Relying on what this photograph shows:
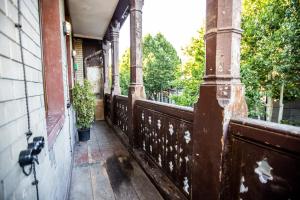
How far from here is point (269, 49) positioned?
5.66 metres

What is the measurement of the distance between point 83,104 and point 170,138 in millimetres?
2838

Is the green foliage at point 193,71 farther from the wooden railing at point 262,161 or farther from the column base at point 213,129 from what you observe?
the wooden railing at point 262,161

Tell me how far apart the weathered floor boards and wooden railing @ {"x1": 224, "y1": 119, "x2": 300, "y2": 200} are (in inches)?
48.9

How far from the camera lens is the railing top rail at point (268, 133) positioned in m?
0.71

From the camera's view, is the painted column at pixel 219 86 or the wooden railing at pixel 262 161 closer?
the wooden railing at pixel 262 161

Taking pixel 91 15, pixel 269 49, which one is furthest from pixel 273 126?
pixel 269 49

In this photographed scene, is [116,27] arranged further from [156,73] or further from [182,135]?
[156,73]

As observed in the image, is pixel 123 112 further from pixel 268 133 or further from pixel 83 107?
pixel 268 133

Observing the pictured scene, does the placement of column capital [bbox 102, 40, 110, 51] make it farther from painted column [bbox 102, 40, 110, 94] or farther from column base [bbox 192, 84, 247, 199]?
column base [bbox 192, 84, 247, 199]

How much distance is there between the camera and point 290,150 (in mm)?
721

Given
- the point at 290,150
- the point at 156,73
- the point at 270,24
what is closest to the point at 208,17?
the point at 290,150

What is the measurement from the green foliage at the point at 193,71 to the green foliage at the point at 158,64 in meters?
2.31

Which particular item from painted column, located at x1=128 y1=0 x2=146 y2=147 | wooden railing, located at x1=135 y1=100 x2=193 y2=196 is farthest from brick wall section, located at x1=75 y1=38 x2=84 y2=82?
wooden railing, located at x1=135 y1=100 x2=193 y2=196

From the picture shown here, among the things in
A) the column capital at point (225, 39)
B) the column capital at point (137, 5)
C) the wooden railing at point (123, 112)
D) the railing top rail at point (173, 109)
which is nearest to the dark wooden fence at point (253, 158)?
the railing top rail at point (173, 109)
